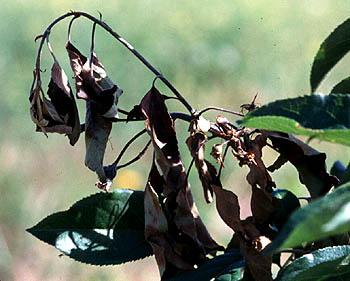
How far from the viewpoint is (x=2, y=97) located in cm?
336

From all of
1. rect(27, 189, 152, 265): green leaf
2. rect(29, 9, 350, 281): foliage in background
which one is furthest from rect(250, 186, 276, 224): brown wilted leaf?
rect(27, 189, 152, 265): green leaf

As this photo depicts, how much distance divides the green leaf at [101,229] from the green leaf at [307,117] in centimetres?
33

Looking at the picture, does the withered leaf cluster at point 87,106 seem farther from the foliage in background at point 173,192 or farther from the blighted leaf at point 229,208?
the blighted leaf at point 229,208

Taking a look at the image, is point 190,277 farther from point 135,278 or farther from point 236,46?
point 236,46

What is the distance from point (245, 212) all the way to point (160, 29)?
1447mm

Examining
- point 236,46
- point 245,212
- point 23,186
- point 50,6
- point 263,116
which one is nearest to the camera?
point 263,116

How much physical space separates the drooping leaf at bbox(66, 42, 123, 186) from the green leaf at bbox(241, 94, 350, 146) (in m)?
0.29

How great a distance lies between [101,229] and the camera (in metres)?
0.90

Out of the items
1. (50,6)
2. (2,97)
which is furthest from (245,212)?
(50,6)

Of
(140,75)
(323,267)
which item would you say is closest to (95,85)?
Answer: (323,267)

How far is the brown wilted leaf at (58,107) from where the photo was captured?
2.89ft

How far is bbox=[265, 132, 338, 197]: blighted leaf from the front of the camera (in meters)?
0.84

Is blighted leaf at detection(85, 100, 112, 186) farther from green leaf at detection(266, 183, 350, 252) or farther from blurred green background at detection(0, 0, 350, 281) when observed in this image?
blurred green background at detection(0, 0, 350, 281)

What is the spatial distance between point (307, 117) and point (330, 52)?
0.31 m
